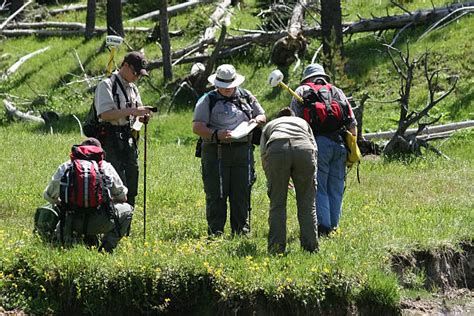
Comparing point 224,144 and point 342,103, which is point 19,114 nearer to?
point 224,144

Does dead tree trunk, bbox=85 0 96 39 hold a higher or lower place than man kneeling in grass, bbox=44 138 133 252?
higher

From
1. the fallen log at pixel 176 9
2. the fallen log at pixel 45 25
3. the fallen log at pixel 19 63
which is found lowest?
the fallen log at pixel 19 63

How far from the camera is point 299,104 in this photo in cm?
1062

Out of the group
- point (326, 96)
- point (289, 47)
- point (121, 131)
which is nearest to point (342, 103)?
point (326, 96)

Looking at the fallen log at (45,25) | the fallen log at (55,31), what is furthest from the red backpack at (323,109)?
the fallen log at (45,25)

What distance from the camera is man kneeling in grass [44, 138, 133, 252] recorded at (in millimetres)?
9312

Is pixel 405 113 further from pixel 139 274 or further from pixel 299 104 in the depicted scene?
pixel 139 274

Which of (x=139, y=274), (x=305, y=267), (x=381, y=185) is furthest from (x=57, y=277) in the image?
(x=381, y=185)

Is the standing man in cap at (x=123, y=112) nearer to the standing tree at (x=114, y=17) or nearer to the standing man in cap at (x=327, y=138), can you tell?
the standing man in cap at (x=327, y=138)

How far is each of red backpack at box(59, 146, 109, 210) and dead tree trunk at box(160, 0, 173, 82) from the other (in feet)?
43.1

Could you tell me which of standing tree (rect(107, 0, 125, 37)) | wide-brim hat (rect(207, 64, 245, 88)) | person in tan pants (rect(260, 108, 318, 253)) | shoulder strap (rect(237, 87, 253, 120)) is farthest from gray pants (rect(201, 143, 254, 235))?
standing tree (rect(107, 0, 125, 37))

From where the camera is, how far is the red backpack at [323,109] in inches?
415

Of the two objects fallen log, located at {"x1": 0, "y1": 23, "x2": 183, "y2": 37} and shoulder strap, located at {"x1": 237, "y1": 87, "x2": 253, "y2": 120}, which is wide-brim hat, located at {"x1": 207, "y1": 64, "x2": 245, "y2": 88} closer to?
shoulder strap, located at {"x1": 237, "y1": 87, "x2": 253, "y2": 120}

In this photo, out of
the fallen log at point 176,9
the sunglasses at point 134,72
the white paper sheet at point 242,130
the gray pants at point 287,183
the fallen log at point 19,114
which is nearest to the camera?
the gray pants at point 287,183
